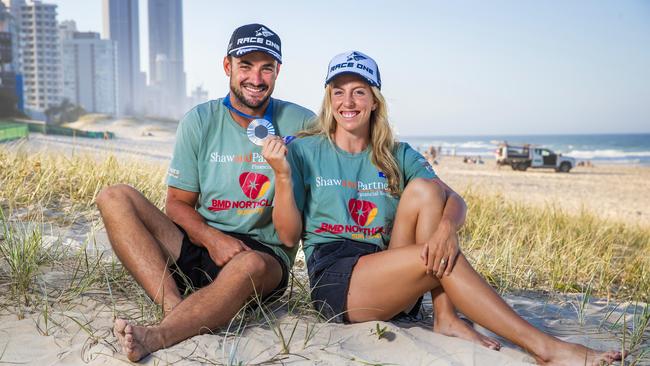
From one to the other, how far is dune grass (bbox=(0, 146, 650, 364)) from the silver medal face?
76cm

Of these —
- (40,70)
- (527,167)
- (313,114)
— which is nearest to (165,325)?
(313,114)

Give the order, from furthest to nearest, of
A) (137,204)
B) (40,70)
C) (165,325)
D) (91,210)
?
(40,70)
(91,210)
(137,204)
(165,325)

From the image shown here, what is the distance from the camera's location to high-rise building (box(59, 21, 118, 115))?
103688mm

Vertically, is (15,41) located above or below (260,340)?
above

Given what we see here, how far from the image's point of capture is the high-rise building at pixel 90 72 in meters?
104

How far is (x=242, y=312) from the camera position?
108 inches

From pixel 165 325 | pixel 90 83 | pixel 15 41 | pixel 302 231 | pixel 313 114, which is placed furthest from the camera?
pixel 90 83

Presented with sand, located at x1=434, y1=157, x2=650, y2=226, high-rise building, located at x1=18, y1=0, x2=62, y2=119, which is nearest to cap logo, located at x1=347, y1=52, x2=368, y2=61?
sand, located at x1=434, y1=157, x2=650, y2=226

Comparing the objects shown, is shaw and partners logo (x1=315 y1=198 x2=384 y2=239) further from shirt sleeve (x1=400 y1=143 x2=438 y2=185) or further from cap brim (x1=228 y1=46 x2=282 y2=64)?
cap brim (x1=228 y1=46 x2=282 y2=64)

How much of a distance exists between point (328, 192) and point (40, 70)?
94.9m

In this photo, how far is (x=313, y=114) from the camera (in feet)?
10.8

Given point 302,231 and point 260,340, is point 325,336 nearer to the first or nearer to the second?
point 260,340

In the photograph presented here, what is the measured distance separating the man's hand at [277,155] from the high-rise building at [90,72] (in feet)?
347

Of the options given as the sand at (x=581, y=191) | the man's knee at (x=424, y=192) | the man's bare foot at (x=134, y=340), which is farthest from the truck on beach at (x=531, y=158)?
the man's bare foot at (x=134, y=340)
